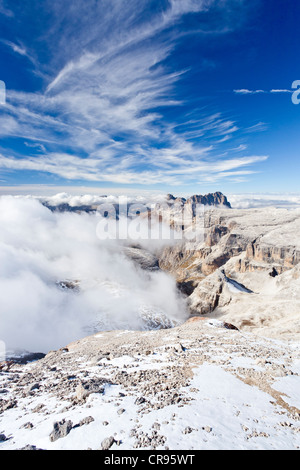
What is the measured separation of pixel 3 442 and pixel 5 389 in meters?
9.76

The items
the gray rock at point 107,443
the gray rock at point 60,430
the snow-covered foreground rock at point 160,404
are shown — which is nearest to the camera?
the gray rock at point 107,443

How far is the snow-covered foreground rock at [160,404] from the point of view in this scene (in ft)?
35.1

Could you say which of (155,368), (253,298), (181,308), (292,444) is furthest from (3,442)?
(181,308)

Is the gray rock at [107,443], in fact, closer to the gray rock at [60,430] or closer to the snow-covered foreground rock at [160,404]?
the snow-covered foreground rock at [160,404]

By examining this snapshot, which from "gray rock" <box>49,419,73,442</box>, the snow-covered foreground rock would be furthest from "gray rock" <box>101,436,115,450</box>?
"gray rock" <box>49,419,73,442</box>

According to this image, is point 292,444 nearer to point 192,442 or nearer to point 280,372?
point 192,442

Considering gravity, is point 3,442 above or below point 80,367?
above

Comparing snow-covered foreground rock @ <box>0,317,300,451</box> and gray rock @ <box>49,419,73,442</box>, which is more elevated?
gray rock @ <box>49,419,73,442</box>

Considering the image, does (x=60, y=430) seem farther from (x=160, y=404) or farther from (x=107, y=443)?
(x=160, y=404)

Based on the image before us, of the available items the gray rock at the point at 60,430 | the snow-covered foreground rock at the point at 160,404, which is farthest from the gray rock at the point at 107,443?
the gray rock at the point at 60,430

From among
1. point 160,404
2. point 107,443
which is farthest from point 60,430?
point 160,404

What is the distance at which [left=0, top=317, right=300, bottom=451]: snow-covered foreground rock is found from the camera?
35.1ft

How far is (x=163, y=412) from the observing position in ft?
41.5

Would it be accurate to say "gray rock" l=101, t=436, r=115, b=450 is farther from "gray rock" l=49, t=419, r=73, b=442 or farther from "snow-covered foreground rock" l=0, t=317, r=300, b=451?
"gray rock" l=49, t=419, r=73, b=442
